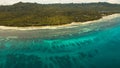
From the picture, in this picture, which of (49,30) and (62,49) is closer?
(62,49)

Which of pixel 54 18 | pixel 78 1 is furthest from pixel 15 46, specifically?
pixel 78 1

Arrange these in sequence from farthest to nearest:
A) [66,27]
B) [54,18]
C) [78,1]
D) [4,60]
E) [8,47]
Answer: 1. [78,1]
2. [54,18]
3. [66,27]
4. [8,47]
5. [4,60]

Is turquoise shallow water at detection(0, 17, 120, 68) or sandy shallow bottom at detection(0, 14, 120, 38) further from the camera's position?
sandy shallow bottom at detection(0, 14, 120, 38)

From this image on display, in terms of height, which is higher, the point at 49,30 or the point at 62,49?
the point at 49,30

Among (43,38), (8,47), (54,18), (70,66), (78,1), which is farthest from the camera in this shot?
(78,1)

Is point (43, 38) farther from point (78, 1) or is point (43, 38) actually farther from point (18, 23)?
point (78, 1)

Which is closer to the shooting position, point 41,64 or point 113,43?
point 41,64

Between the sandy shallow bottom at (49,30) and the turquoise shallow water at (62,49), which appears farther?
the sandy shallow bottom at (49,30)
